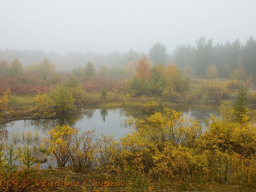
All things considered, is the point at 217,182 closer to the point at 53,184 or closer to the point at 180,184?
the point at 180,184

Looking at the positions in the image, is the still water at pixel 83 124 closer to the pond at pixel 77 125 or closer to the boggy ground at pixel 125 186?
the pond at pixel 77 125

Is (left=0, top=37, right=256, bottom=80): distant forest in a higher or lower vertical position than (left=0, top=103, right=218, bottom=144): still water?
higher

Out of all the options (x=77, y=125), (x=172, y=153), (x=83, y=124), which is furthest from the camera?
(x=83, y=124)

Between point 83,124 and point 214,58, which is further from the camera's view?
point 214,58

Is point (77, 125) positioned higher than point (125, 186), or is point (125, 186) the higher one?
point (125, 186)

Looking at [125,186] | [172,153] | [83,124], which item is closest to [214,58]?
[83,124]

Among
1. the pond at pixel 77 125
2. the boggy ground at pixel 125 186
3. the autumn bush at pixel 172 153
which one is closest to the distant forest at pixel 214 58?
the pond at pixel 77 125

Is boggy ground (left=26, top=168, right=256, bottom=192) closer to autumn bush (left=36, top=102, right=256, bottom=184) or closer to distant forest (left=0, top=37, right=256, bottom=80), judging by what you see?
autumn bush (left=36, top=102, right=256, bottom=184)

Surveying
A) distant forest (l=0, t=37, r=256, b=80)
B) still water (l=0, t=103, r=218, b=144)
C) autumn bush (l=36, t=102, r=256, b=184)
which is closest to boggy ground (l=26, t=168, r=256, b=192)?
autumn bush (l=36, t=102, r=256, b=184)

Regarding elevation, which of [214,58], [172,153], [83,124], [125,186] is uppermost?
[214,58]

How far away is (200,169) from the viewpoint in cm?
1084

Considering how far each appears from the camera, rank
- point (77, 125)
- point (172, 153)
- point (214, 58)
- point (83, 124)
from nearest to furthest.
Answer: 1. point (172, 153)
2. point (77, 125)
3. point (83, 124)
4. point (214, 58)

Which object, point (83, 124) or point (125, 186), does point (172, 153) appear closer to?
point (125, 186)

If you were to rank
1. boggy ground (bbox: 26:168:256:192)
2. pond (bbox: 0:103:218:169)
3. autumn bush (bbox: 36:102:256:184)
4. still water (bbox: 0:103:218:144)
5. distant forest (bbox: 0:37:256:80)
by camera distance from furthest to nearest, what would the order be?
1. distant forest (bbox: 0:37:256:80)
2. still water (bbox: 0:103:218:144)
3. pond (bbox: 0:103:218:169)
4. autumn bush (bbox: 36:102:256:184)
5. boggy ground (bbox: 26:168:256:192)
